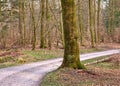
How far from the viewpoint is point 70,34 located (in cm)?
1717

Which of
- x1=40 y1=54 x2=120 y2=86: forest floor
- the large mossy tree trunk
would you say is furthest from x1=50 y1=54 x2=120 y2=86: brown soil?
the large mossy tree trunk

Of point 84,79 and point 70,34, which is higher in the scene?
point 70,34

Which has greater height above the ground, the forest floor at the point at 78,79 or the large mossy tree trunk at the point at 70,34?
the large mossy tree trunk at the point at 70,34

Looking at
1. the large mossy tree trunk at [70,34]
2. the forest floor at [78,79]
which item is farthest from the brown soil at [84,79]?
the large mossy tree trunk at [70,34]

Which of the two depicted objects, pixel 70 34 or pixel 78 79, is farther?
pixel 70 34

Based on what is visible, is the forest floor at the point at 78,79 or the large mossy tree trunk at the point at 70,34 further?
the large mossy tree trunk at the point at 70,34

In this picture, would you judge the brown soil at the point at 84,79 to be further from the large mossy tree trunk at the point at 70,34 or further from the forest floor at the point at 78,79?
the large mossy tree trunk at the point at 70,34

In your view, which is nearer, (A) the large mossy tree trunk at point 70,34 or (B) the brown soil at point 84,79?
(B) the brown soil at point 84,79

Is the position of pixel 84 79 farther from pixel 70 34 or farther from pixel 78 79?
pixel 70 34

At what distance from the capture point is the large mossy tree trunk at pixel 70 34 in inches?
675

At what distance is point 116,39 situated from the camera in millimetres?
60750

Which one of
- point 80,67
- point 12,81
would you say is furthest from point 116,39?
point 12,81

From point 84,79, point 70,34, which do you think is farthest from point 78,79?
point 70,34

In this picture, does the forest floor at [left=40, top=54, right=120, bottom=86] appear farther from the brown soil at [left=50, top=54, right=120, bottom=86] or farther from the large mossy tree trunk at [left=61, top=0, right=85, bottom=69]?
the large mossy tree trunk at [left=61, top=0, right=85, bottom=69]
